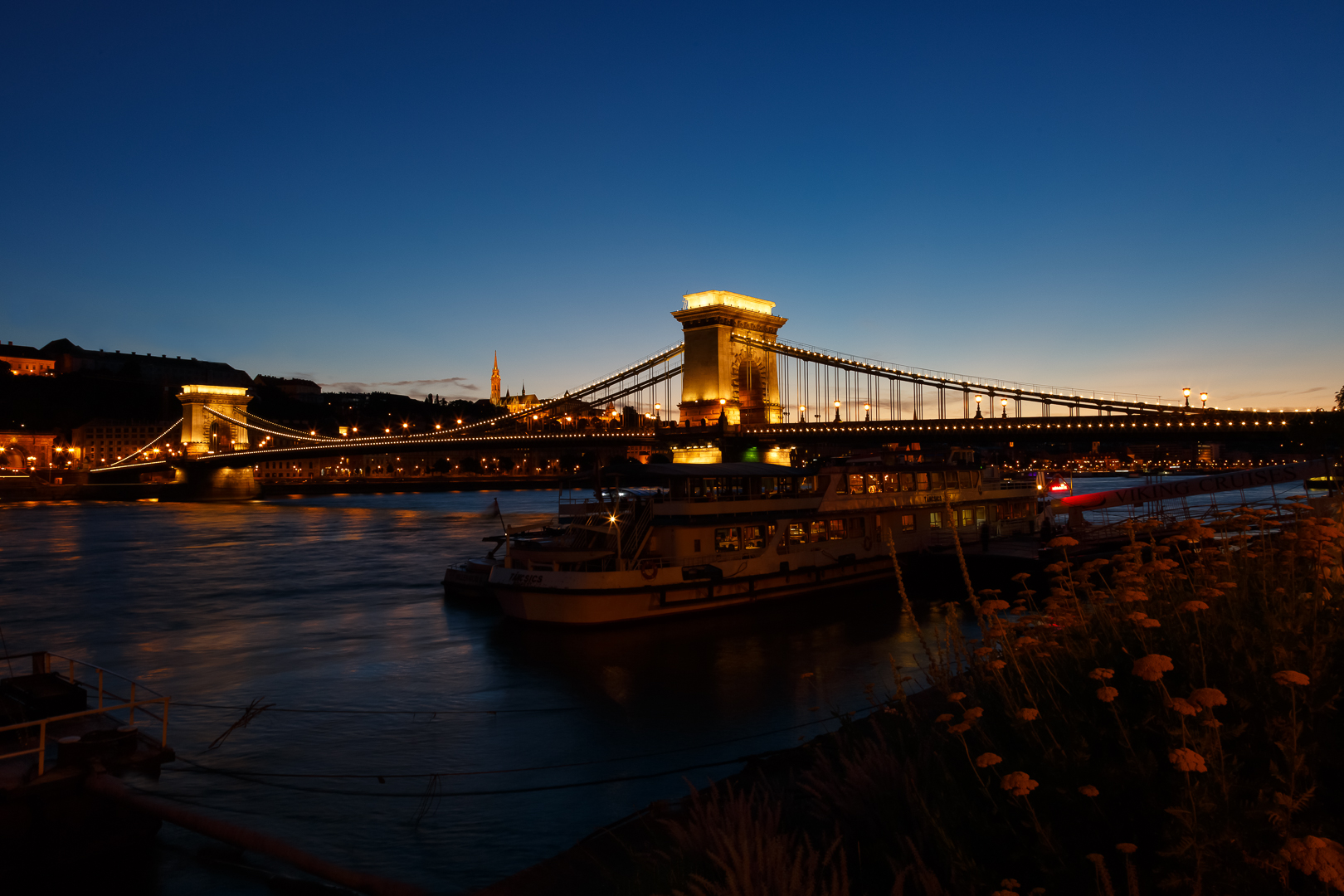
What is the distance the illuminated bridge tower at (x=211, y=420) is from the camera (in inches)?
4584

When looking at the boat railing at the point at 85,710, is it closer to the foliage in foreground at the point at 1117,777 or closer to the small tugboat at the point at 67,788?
the small tugboat at the point at 67,788

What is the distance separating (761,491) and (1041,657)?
20658mm

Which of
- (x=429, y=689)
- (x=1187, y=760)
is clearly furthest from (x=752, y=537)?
(x=1187, y=760)

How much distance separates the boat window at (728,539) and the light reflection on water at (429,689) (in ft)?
6.55

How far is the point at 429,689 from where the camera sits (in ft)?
60.3

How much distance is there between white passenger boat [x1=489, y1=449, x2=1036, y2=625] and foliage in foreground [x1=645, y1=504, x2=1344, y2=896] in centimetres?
1666

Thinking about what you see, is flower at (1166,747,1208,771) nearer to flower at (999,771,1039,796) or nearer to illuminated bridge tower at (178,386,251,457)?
flower at (999,771,1039,796)

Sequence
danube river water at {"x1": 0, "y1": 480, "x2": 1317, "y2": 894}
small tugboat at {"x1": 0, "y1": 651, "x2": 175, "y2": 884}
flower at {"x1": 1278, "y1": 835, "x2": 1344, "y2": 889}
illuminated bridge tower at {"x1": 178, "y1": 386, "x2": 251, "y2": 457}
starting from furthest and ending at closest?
illuminated bridge tower at {"x1": 178, "y1": 386, "x2": 251, "y2": 457} < danube river water at {"x1": 0, "y1": 480, "x2": 1317, "y2": 894} < small tugboat at {"x1": 0, "y1": 651, "x2": 175, "y2": 884} < flower at {"x1": 1278, "y1": 835, "x2": 1344, "y2": 889}

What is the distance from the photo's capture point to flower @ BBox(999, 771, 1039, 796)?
367 cm

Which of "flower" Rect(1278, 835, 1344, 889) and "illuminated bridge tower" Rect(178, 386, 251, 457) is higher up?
"illuminated bridge tower" Rect(178, 386, 251, 457)

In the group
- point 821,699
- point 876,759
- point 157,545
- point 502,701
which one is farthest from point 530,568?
point 157,545

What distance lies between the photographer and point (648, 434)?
71.1 m

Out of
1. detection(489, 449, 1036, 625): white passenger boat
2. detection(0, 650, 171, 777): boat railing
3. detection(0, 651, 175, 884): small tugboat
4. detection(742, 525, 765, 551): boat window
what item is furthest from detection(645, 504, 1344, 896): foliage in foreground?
detection(742, 525, 765, 551): boat window

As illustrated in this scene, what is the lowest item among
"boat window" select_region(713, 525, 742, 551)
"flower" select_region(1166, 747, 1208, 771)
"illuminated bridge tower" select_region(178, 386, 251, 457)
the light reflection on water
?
the light reflection on water
